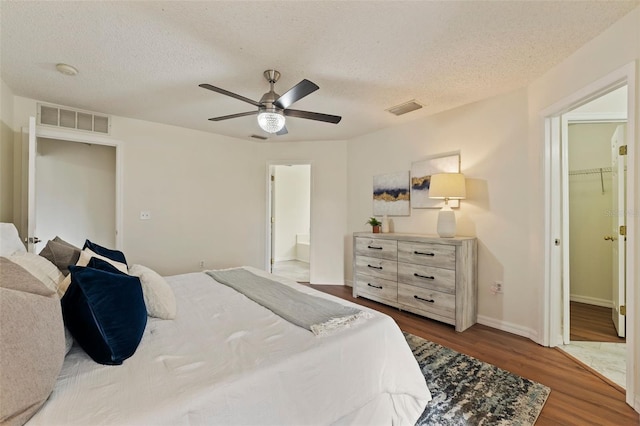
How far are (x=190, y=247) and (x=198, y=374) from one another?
332cm

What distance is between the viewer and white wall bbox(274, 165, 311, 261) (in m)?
6.95

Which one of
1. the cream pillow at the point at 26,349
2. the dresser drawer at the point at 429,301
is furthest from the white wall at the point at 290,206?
the cream pillow at the point at 26,349

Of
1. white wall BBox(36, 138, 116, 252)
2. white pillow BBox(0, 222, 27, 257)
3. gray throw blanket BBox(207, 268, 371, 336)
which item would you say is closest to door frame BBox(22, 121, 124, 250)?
white wall BBox(36, 138, 116, 252)

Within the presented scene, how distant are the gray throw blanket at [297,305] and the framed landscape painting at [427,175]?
7.28 ft

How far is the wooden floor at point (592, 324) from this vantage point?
8.34 ft

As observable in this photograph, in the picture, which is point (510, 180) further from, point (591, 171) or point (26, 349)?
point (26, 349)

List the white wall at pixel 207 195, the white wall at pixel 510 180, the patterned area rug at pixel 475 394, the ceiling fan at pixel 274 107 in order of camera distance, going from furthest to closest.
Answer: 1. the white wall at pixel 207 195
2. the white wall at pixel 510 180
3. the ceiling fan at pixel 274 107
4. the patterned area rug at pixel 475 394

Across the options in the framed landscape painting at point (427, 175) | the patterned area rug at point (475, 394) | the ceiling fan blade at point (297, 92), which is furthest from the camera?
the framed landscape painting at point (427, 175)

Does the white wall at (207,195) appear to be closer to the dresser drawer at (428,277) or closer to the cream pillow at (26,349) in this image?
the dresser drawer at (428,277)

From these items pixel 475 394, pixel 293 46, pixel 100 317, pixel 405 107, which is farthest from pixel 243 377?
pixel 405 107

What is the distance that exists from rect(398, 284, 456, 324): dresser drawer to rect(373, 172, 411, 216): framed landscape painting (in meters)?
1.11

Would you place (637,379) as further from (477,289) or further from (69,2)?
(69,2)

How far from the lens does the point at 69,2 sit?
1.62m

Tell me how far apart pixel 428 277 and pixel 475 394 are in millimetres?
1286
